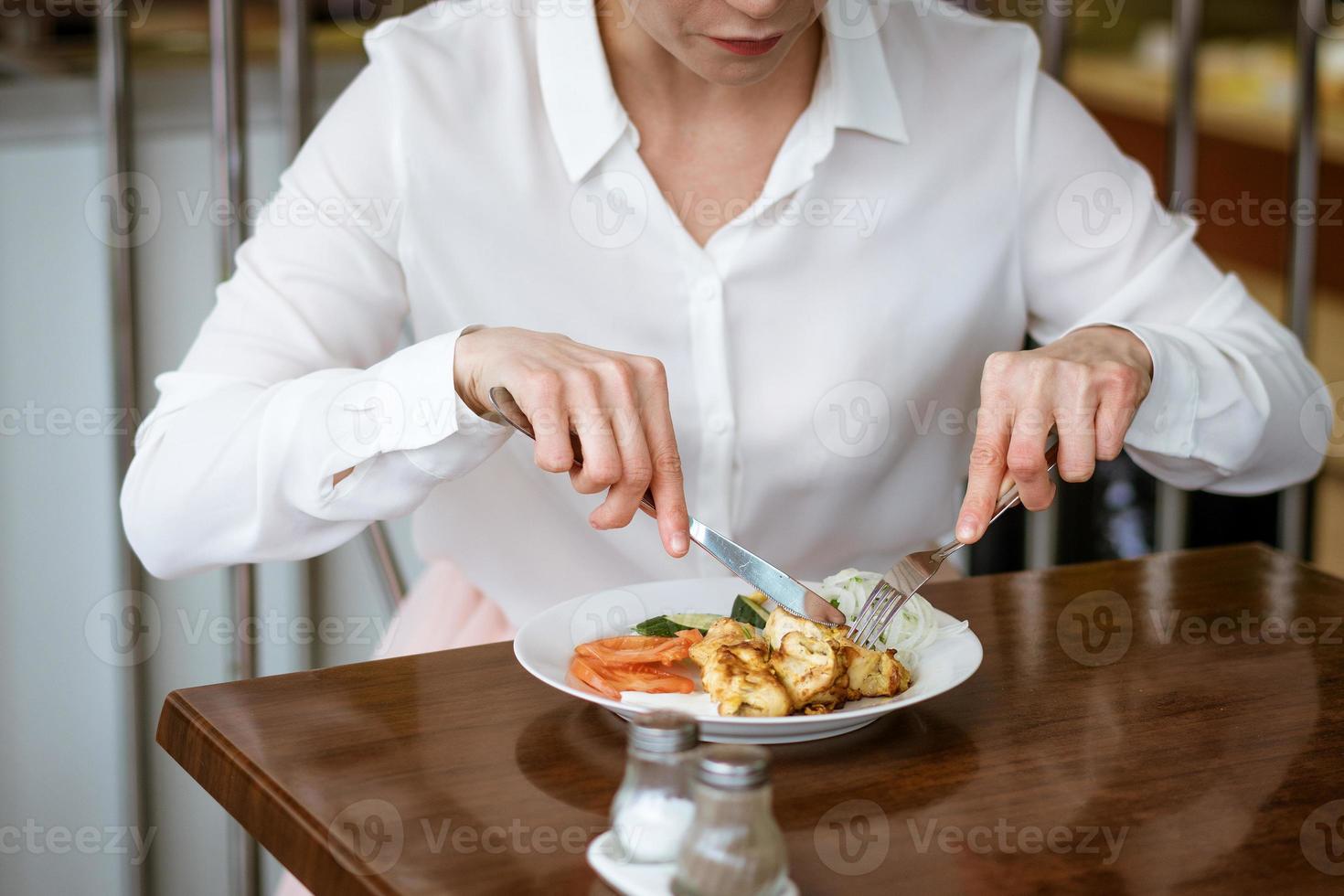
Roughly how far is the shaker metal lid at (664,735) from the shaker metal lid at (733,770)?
3cm

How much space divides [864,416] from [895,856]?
2.47 ft

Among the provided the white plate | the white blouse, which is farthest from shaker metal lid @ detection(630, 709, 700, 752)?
the white blouse

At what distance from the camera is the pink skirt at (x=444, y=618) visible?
1.42m

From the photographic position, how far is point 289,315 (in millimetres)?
1250

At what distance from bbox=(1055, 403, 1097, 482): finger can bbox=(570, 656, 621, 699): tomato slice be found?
1.23ft

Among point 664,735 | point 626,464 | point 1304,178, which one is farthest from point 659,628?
point 1304,178

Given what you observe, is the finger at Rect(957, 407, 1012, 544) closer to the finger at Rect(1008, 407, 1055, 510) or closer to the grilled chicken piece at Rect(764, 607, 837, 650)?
the finger at Rect(1008, 407, 1055, 510)

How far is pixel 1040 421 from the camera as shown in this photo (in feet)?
3.20

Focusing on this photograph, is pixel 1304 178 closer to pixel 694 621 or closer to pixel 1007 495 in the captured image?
pixel 1007 495

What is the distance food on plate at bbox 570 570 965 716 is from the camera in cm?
79

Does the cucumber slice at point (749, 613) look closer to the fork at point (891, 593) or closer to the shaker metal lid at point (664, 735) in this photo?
the fork at point (891, 593)

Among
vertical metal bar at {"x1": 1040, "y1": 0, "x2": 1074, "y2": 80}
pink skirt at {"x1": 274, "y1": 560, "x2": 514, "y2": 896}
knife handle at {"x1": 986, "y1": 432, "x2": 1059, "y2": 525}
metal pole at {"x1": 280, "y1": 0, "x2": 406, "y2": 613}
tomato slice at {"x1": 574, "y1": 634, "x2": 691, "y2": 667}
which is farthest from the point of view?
vertical metal bar at {"x1": 1040, "y1": 0, "x2": 1074, "y2": 80}

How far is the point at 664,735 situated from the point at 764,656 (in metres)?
0.22

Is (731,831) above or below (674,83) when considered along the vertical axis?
below
